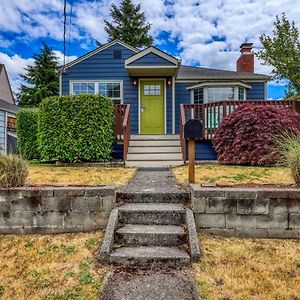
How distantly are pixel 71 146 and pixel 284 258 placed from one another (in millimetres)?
6412

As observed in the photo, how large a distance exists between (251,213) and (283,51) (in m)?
13.9

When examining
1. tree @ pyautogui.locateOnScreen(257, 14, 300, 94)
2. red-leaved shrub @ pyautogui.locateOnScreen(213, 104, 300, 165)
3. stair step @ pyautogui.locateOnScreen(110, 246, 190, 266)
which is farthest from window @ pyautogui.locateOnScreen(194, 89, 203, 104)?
stair step @ pyautogui.locateOnScreen(110, 246, 190, 266)

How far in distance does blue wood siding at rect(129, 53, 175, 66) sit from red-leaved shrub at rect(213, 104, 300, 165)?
3.68 metres

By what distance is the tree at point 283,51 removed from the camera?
49.8ft

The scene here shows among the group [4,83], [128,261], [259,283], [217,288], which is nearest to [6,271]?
[128,261]

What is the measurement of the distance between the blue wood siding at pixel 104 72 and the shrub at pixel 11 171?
795 centimetres

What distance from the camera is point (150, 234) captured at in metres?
3.68

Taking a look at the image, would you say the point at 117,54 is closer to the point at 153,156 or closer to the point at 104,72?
the point at 104,72

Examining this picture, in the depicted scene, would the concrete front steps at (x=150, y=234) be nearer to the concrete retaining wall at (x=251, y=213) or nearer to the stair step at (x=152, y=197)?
the stair step at (x=152, y=197)

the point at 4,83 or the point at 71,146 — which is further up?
the point at 4,83

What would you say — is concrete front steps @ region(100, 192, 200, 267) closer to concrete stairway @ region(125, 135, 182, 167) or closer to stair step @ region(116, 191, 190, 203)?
stair step @ region(116, 191, 190, 203)

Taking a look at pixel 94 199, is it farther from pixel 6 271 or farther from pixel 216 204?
pixel 216 204

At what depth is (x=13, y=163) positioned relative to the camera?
4449mm

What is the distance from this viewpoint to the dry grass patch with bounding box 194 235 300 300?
2.75 meters
